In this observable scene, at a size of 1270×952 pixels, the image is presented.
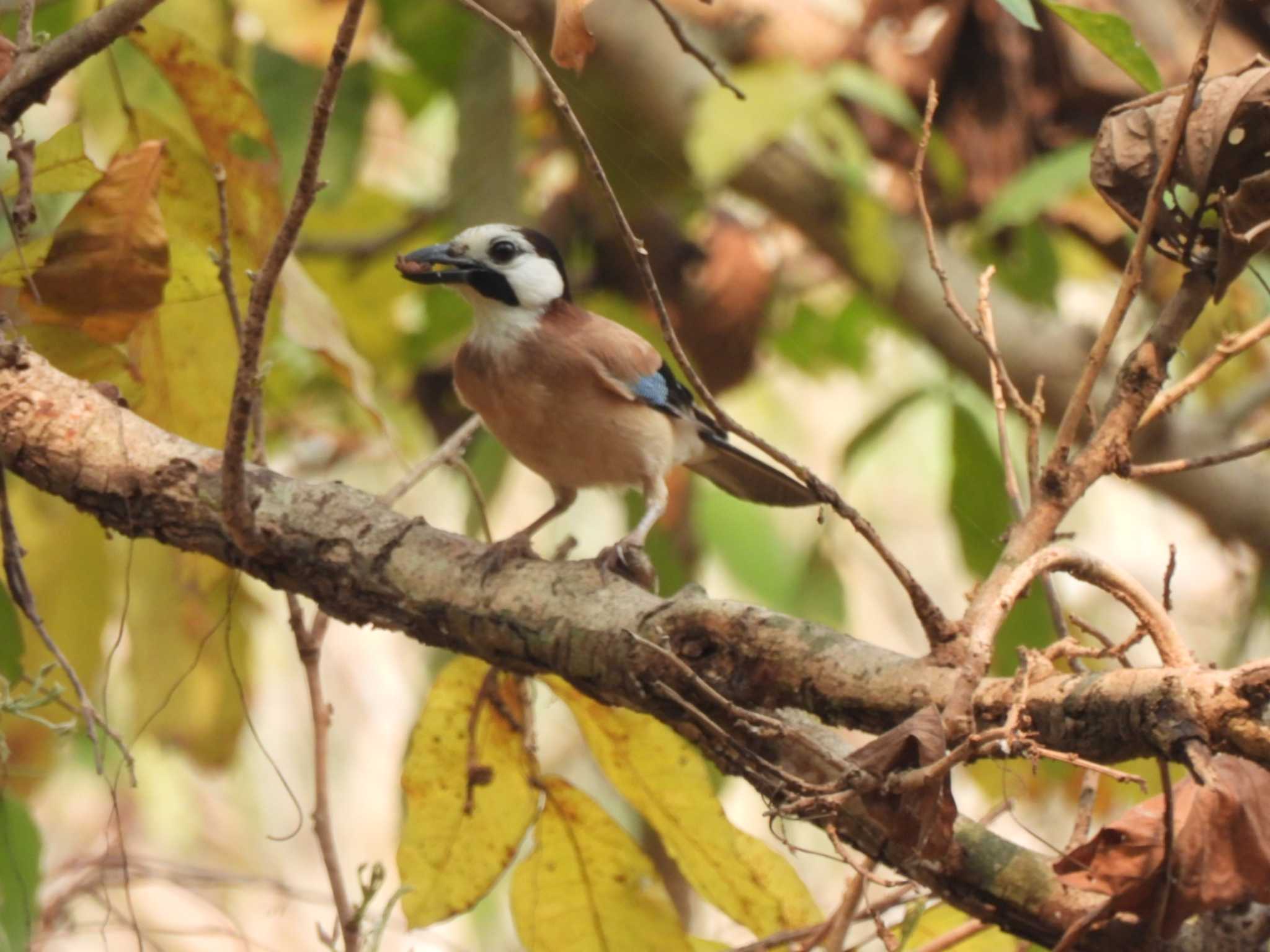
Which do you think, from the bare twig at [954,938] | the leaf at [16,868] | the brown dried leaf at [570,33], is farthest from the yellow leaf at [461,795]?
the brown dried leaf at [570,33]

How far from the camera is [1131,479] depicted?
1.93 m

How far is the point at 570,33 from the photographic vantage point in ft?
5.74

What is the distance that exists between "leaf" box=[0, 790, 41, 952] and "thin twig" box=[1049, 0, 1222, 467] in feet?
5.63

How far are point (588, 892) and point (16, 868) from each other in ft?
3.00

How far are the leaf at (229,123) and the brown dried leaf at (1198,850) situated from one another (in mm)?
1908

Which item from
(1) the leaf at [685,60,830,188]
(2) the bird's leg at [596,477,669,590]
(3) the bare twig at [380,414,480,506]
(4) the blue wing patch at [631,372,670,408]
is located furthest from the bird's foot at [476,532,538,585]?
(1) the leaf at [685,60,830,188]

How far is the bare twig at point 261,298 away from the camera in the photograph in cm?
156

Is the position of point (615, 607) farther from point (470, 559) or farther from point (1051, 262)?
point (1051, 262)

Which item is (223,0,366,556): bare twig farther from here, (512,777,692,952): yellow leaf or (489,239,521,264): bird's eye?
(489,239,521,264): bird's eye

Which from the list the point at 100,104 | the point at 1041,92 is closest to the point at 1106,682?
the point at 100,104

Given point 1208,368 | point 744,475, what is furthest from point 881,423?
point 1208,368

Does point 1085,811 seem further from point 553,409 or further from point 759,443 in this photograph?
point 553,409

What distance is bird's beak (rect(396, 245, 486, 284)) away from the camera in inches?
122

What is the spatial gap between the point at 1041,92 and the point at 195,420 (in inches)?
118
